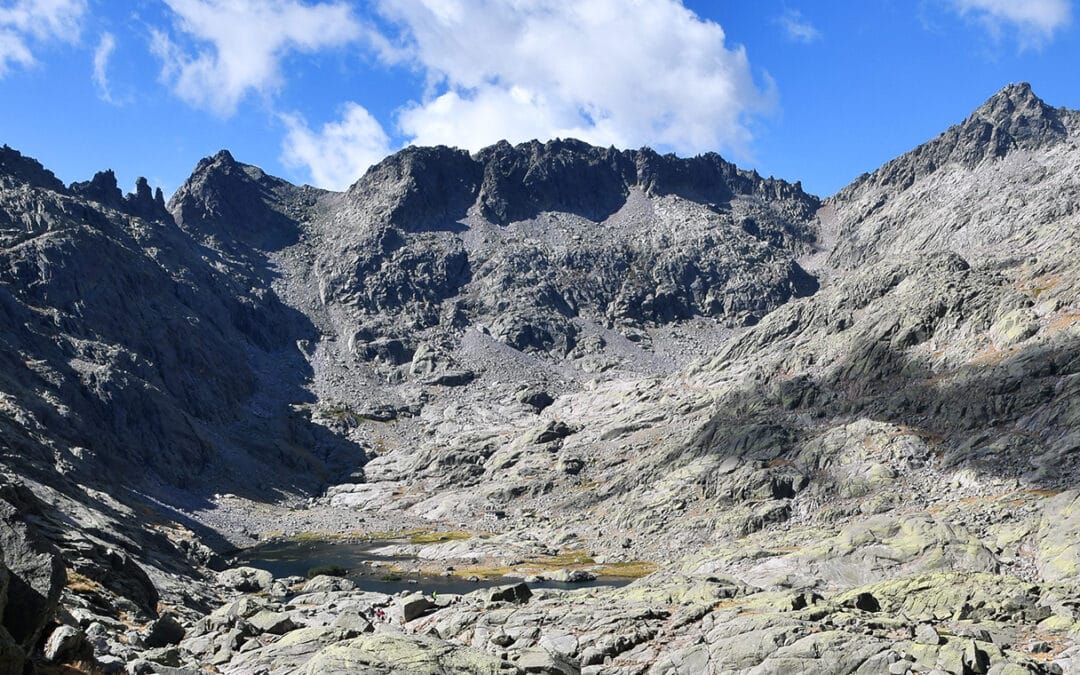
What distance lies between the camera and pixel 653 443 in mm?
155000

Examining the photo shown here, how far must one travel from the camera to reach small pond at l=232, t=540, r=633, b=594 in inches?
3713

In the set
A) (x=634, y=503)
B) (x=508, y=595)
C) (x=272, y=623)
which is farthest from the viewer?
(x=634, y=503)

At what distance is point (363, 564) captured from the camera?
11644 centimetres

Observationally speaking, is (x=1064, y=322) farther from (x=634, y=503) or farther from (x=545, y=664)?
(x=545, y=664)

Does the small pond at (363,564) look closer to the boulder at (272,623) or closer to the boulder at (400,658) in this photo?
the boulder at (272,623)

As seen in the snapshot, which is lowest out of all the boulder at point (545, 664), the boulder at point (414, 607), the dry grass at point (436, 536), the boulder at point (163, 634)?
the boulder at point (545, 664)

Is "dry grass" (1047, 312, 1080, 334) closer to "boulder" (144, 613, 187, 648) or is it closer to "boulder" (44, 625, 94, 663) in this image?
"boulder" (144, 613, 187, 648)

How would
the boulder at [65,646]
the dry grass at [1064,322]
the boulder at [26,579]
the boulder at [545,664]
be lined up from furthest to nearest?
1. the dry grass at [1064,322]
2. the boulder at [545,664]
3. the boulder at [65,646]
4. the boulder at [26,579]

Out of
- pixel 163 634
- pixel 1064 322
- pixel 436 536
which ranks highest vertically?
pixel 1064 322

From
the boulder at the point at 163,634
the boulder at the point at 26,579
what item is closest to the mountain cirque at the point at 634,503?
the boulder at the point at 26,579

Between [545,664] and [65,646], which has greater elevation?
[65,646]

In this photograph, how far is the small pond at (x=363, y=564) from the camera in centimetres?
9431

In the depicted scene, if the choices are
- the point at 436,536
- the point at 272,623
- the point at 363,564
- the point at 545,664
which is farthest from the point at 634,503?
the point at 545,664

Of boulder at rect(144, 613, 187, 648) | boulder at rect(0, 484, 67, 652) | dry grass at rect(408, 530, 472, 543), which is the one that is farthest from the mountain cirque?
dry grass at rect(408, 530, 472, 543)
